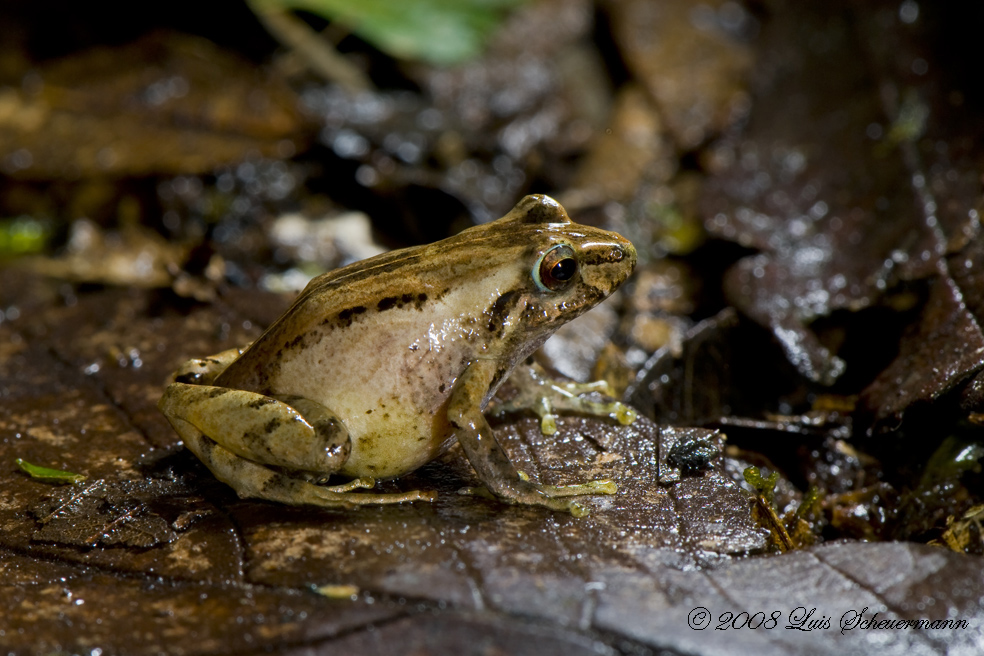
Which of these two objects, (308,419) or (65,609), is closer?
(65,609)

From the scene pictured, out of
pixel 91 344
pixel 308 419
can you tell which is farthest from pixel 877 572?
pixel 91 344

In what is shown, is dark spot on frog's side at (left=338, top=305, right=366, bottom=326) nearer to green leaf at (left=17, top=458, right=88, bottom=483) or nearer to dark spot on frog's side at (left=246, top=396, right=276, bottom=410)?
dark spot on frog's side at (left=246, top=396, right=276, bottom=410)

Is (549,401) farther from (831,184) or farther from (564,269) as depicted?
(831,184)

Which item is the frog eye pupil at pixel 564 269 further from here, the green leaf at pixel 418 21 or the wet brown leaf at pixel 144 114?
the green leaf at pixel 418 21

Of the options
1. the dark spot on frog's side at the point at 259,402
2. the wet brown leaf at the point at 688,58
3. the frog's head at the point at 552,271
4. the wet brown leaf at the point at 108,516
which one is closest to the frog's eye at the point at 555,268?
the frog's head at the point at 552,271

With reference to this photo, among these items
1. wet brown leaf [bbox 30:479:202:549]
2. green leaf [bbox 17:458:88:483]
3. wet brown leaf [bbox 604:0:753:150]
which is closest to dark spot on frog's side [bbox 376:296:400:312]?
wet brown leaf [bbox 30:479:202:549]

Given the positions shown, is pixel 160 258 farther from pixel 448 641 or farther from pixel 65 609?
pixel 448 641

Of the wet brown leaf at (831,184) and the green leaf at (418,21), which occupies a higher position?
the green leaf at (418,21)
